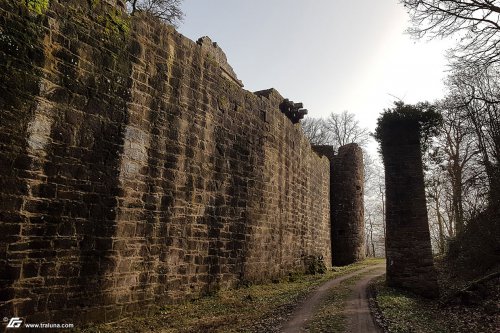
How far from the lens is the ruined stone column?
68.3ft

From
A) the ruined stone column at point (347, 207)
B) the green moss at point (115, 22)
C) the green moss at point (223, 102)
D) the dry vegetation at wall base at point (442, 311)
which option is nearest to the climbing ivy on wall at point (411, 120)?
the dry vegetation at wall base at point (442, 311)

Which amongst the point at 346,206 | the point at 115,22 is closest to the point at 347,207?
the point at 346,206

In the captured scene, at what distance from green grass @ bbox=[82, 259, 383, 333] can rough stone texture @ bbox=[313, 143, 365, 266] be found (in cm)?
1085

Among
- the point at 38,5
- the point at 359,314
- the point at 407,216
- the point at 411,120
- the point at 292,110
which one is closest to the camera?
the point at 38,5

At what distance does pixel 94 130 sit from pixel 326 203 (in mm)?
15264

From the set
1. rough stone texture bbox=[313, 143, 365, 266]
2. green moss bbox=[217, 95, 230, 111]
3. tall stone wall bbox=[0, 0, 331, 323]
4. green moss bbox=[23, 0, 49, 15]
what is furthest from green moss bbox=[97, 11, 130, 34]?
rough stone texture bbox=[313, 143, 365, 266]

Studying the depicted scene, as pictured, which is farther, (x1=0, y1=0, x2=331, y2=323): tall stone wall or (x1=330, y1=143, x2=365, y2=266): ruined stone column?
(x1=330, y1=143, x2=365, y2=266): ruined stone column

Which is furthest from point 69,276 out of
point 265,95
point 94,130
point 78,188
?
point 265,95

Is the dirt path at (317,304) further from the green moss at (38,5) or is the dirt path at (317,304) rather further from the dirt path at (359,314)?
the green moss at (38,5)

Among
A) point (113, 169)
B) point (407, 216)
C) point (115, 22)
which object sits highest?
point (115, 22)

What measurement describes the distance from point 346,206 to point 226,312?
15165mm

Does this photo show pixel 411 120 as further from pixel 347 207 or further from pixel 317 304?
pixel 347 207

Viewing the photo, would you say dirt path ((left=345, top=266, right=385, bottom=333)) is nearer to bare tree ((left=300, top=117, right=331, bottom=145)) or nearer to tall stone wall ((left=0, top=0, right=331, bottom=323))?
tall stone wall ((left=0, top=0, right=331, bottom=323))

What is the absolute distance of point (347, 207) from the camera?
69.8 feet
